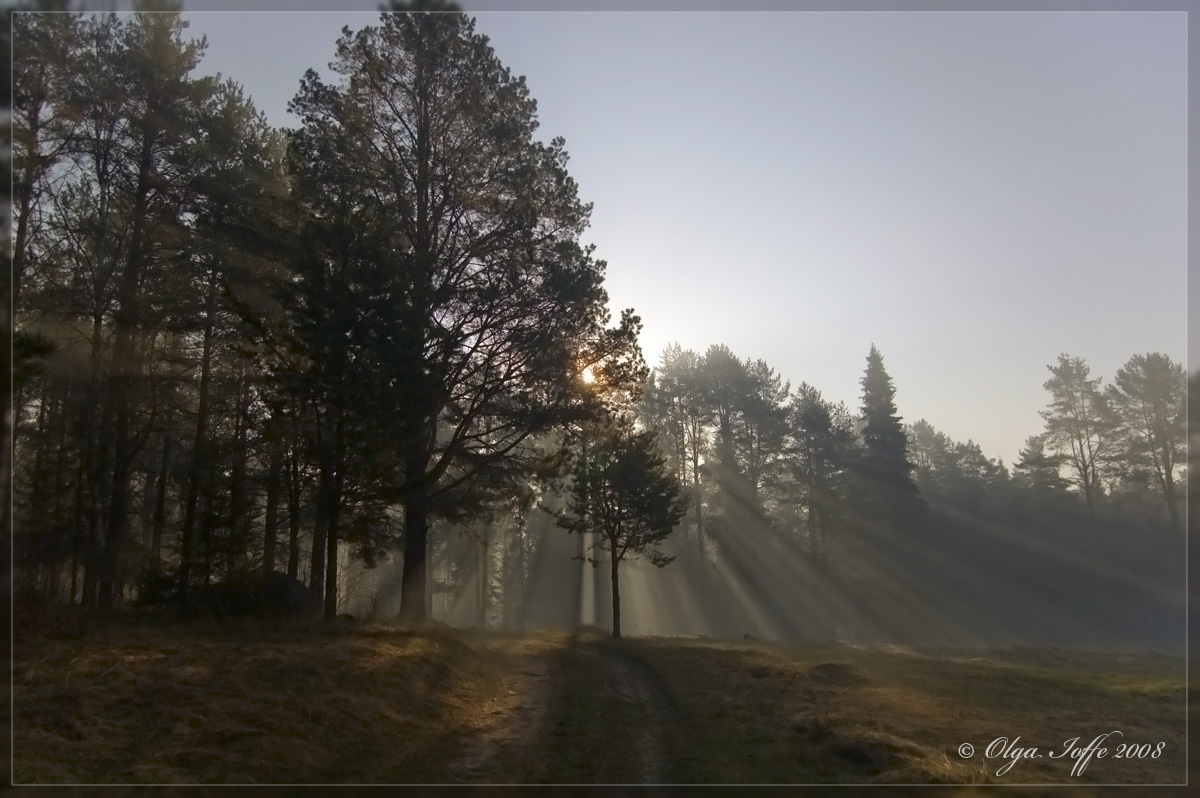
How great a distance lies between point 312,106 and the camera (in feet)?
75.0

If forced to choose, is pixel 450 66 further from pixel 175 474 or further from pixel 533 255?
pixel 175 474

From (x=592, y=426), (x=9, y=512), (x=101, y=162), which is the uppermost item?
(x=101, y=162)

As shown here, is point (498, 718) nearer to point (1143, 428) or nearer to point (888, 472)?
point (888, 472)

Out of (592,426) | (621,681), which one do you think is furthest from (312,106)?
(621,681)

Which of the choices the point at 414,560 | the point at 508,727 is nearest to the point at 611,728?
the point at 508,727

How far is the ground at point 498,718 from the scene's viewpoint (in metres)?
8.53

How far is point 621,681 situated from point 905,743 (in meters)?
8.21

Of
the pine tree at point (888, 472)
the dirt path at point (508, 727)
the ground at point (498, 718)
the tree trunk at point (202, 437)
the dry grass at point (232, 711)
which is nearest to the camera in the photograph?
the dry grass at point (232, 711)

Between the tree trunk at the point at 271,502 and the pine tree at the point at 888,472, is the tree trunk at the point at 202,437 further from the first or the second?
the pine tree at the point at 888,472

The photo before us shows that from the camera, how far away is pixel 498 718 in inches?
499

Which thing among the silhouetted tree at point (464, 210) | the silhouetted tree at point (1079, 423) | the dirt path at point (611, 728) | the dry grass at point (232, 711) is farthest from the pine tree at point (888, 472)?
the dry grass at point (232, 711)

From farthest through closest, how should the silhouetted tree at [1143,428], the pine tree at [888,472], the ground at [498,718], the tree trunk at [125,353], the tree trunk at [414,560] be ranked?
the pine tree at [888,472], the silhouetted tree at [1143,428], the tree trunk at [125,353], the tree trunk at [414,560], the ground at [498,718]

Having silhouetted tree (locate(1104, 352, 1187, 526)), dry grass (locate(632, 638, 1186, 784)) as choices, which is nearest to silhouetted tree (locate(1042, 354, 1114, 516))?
silhouetted tree (locate(1104, 352, 1187, 526))

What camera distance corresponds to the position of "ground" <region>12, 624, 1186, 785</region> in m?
8.53
